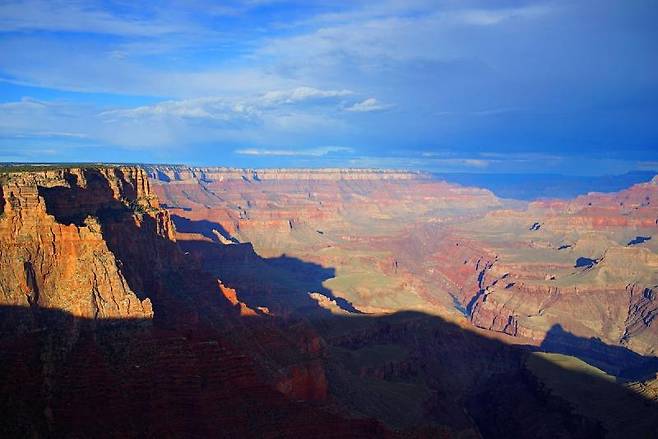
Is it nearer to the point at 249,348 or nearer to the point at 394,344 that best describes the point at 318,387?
the point at 249,348

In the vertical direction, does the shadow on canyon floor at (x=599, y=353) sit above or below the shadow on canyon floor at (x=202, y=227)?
below

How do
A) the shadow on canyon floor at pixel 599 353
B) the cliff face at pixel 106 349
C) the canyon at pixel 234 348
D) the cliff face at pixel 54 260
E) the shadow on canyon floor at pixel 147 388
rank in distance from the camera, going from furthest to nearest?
the shadow on canyon floor at pixel 599 353
the cliff face at pixel 54 260
the canyon at pixel 234 348
the cliff face at pixel 106 349
the shadow on canyon floor at pixel 147 388

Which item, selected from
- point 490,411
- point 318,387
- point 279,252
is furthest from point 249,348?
point 279,252

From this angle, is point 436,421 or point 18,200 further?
point 436,421

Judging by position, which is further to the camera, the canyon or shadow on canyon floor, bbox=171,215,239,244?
shadow on canyon floor, bbox=171,215,239,244

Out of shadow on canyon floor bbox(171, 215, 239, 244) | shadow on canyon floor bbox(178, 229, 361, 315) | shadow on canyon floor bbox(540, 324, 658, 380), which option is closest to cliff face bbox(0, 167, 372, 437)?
shadow on canyon floor bbox(178, 229, 361, 315)

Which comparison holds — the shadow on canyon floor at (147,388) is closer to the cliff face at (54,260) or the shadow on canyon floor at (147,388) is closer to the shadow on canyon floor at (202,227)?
the cliff face at (54,260)

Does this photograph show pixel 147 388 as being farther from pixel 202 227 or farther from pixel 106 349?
pixel 202 227

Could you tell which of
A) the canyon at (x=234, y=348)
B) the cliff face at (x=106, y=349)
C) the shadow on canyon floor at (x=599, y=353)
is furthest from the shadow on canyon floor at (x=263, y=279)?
the shadow on canyon floor at (x=599, y=353)

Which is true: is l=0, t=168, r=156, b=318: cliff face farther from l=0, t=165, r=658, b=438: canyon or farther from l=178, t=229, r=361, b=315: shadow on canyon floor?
l=178, t=229, r=361, b=315: shadow on canyon floor

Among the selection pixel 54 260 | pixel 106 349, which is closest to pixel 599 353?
pixel 106 349

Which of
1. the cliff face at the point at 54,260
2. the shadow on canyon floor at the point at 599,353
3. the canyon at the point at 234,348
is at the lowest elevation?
the shadow on canyon floor at the point at 599,353
